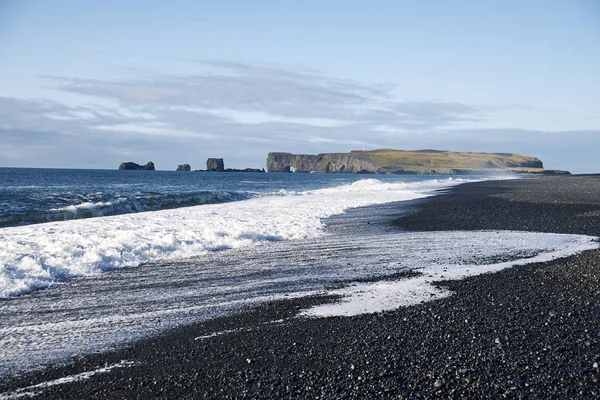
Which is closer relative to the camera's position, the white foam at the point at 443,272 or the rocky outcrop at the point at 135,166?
the white foam at the point at 443,272

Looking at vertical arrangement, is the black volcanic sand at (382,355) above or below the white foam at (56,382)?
above

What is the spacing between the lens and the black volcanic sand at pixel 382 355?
4.91 metres

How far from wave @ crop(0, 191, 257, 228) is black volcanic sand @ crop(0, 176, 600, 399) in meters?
18.1

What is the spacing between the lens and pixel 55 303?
28.0 ft

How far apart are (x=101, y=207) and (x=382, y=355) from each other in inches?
986

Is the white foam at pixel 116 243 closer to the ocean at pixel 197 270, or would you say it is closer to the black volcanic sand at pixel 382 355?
the ocean at pixel 197 270

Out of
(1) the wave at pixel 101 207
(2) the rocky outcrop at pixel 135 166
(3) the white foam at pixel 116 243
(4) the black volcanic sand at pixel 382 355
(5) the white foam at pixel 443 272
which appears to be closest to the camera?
(4) the black volcanic sand at pixel 382 355

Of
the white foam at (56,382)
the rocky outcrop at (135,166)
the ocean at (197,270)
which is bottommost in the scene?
the white foam at (56,382)

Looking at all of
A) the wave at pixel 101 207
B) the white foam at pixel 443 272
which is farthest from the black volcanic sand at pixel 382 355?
the wave at pixel 101 207

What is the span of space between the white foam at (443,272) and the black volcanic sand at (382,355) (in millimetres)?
415

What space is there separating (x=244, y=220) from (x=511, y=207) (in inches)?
497

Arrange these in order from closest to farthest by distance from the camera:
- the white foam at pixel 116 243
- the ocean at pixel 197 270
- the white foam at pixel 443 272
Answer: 1. the ocean at pixel 197 270
2. the white foam at pixel 443 272
3. the white foam at pixel 116 243

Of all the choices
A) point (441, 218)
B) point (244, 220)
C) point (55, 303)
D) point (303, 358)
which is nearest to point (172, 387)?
point (303, 358)

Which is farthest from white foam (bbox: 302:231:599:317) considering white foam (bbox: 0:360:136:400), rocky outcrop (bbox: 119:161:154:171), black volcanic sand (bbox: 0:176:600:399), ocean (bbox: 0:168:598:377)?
rocky outcrop (bbox: 119:161:154:171)
